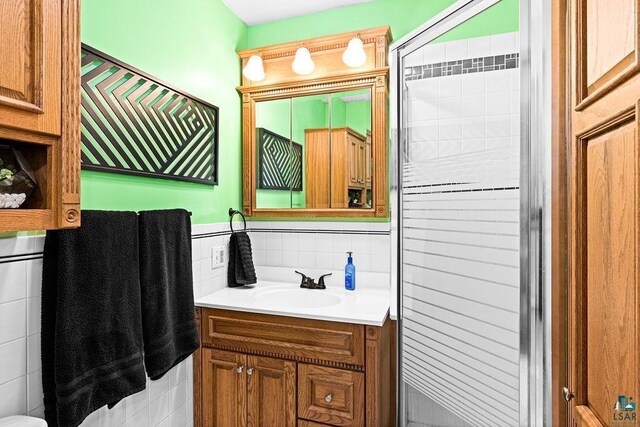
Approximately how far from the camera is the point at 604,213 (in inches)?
30.3

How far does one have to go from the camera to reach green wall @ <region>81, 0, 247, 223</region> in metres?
1.38

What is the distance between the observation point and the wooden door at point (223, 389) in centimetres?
171

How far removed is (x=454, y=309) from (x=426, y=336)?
0.67ft

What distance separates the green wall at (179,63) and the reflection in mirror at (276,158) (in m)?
0.15

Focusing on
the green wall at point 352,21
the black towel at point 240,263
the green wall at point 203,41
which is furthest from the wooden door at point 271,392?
the green wall at point 352,21

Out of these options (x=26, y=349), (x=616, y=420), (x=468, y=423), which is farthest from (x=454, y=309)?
(x=26, y=349)

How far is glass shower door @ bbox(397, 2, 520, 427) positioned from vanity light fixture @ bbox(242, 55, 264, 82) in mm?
1042

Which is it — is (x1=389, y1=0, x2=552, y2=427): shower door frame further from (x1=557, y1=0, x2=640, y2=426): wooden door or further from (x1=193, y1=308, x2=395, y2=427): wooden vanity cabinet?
(x1=193, y1=308, x2=395, y2=427): wooden vanity cabinet

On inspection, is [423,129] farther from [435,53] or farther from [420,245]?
[420,245]

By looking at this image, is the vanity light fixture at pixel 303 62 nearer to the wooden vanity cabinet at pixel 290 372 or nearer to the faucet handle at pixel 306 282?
the faucet handle at pixel 306 282

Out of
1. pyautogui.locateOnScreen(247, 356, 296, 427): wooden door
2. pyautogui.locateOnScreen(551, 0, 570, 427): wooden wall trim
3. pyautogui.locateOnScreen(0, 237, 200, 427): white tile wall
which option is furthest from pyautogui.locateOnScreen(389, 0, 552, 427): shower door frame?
pyautogui.locateOnScreen(0, 237, 200, 427): white tile wall

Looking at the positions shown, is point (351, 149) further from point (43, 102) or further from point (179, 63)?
point (43, 102)

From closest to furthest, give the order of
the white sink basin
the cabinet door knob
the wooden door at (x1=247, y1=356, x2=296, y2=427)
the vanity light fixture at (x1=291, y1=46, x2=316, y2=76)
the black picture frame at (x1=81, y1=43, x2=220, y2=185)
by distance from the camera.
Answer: the cabinet door knob < the black picture frame at (x1=81, y1=43, x2=220, y2=185) < the wooden door at (x1=247, y1=356, x2=296, y2=427) < the white sink basin < the vanity light fixture at (x1=291, y1=46, x2=316, y2=76)

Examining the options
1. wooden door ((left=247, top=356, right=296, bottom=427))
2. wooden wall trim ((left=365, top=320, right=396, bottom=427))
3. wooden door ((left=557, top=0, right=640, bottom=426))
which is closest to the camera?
wooden door ((left=557, top=0, right=640, bottom=426))
